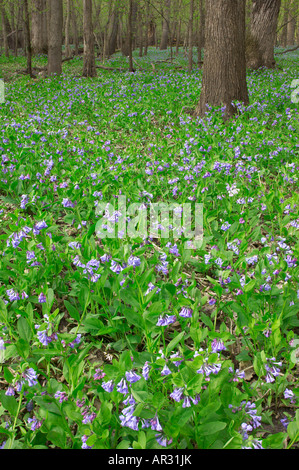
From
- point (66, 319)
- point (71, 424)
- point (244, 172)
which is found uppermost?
point (244, 172)

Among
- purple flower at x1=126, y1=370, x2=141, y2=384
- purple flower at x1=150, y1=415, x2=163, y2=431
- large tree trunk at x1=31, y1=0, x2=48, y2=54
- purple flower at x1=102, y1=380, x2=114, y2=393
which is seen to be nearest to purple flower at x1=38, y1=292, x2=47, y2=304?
purple flower at x1=102, y1=380, x2=114, y2=393

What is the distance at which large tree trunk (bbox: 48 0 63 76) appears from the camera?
35.6ft

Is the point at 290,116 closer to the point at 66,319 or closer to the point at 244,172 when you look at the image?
the point at 244,172

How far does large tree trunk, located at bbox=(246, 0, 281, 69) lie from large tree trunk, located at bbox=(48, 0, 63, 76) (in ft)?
18.4

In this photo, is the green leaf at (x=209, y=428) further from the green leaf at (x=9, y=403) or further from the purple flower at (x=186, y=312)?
the green leaf at (x=9, y=403)

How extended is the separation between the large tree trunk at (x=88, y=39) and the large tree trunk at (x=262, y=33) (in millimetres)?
4451

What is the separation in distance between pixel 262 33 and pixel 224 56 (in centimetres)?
588

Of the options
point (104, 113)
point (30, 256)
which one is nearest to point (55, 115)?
point (104, 113)

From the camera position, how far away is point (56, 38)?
1077cm

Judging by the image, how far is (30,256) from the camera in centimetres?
199

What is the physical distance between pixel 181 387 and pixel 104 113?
5.81 meters

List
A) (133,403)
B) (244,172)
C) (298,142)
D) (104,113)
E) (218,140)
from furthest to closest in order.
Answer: (104,113) < (218,140) < (298,142) < (244,172) < (133,403)

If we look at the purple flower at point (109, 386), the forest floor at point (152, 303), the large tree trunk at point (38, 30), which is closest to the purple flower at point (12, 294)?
the forest floor at point (152, 303)

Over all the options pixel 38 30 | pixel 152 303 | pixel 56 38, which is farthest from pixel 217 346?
pixel 38 30
